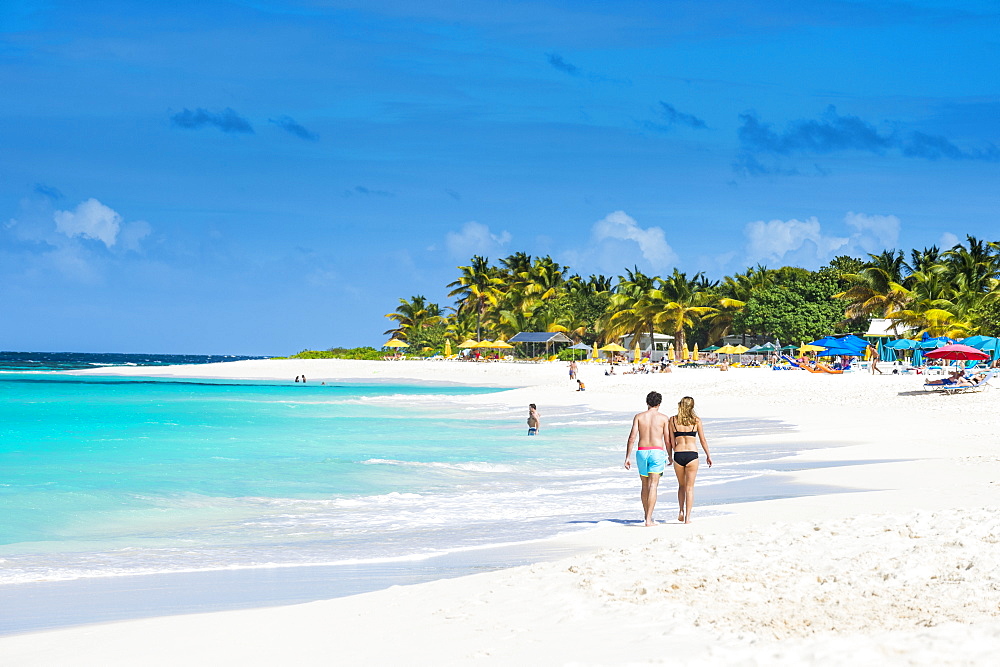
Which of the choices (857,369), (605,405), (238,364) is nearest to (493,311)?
(238,364)

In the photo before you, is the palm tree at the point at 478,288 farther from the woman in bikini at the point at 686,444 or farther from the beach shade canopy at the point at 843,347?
the woman in bikini at the point at 686,444

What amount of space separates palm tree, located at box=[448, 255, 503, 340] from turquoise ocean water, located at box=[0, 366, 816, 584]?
59.3 metres

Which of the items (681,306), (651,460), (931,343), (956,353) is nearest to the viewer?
(651,460)

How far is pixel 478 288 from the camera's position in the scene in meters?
91.1

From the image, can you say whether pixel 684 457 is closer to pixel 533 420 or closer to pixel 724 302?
pixel 533 420

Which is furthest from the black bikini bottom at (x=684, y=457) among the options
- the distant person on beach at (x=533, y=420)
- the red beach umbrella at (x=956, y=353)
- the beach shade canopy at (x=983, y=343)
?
the beach shade canopy at (x=983, y=343)

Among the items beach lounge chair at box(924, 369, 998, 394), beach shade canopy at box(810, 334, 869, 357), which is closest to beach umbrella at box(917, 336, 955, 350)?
beach shade canopy at box(810, 334, 869, 357)

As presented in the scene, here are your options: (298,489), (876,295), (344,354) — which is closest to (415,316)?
(344,354)

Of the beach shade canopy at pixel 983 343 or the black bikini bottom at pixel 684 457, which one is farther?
the beach shade canopy at pixel 983 343

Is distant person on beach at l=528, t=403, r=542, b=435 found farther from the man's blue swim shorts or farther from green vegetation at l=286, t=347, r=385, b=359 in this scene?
green vegetation at l=286, t=347, r=385, b=359

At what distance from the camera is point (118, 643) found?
5.78 metres

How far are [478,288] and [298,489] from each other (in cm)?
7680

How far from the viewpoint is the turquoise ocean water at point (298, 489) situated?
9.74 m

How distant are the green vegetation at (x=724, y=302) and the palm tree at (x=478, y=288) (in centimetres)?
11
